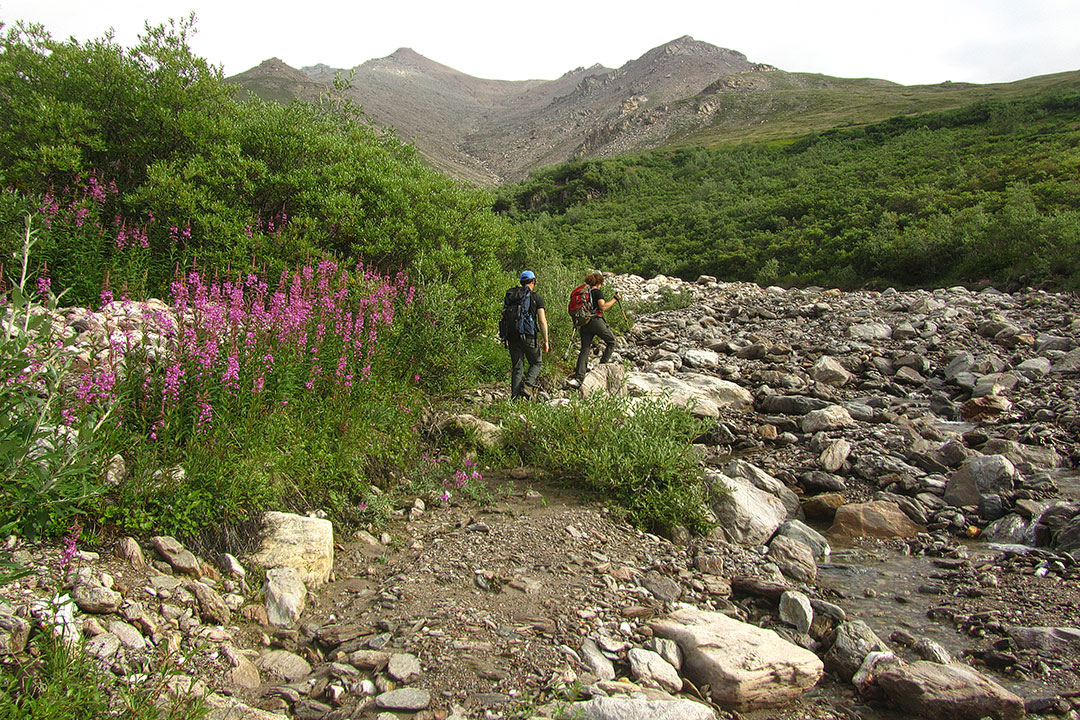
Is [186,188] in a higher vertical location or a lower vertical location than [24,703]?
higher

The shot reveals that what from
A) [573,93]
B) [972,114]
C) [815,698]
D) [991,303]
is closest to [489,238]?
[815,698]

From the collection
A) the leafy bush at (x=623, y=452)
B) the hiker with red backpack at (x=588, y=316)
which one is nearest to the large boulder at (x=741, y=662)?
the leafy bush at (x=623, y=452)

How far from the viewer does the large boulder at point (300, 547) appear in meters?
4.19

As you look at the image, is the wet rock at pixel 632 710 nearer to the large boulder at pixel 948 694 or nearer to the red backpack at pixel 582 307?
the large boulder at pixel 948 694

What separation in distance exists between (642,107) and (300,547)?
441ft

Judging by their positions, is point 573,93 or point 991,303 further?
point 573,93

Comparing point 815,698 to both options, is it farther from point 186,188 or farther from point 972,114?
point 972,114

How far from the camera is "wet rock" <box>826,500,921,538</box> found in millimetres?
6555

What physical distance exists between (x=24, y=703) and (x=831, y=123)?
86.1 m

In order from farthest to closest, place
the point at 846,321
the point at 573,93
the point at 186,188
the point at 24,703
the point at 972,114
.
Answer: the point at 573,93, the point at 972,114, the point at 846,321, the point at 186,188, the point at 24,703

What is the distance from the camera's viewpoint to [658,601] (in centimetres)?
451

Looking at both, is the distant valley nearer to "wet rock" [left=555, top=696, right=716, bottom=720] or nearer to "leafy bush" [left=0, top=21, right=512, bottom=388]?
"leafy bush" [left=0, top=21, right=512, bottom=388]

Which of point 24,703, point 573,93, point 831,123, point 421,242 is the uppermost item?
point 573,93

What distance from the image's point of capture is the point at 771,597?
4852 mm
